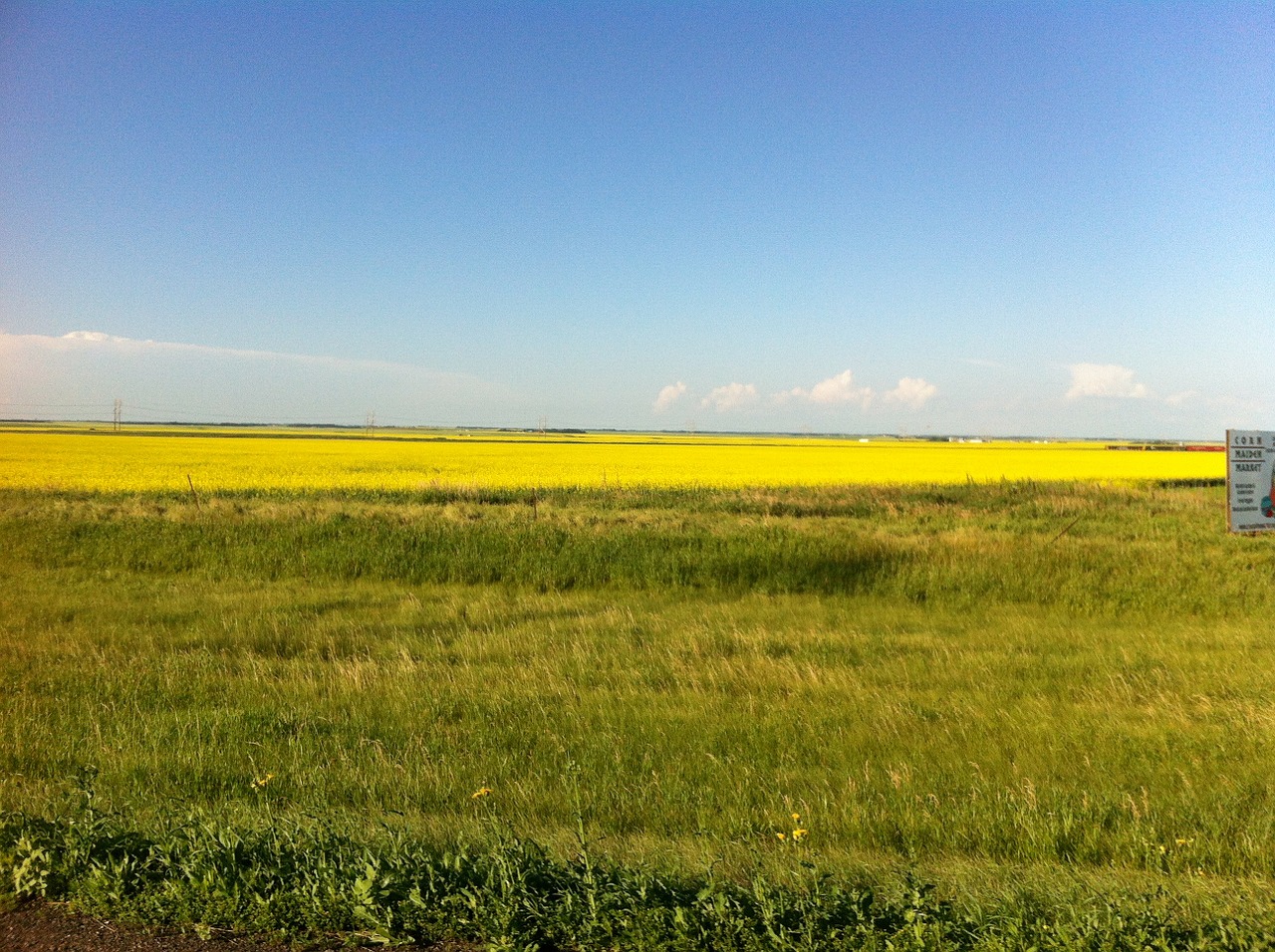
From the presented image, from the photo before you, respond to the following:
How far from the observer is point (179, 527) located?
1772cm

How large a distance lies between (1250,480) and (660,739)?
1861 cm

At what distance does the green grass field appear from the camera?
388cm

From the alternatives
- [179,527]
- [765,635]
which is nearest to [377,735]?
[765,635]

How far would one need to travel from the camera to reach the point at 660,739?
6.77m

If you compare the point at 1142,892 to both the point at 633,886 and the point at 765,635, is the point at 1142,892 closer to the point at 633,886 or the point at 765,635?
the point at 633,886

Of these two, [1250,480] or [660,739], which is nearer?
[660,739]

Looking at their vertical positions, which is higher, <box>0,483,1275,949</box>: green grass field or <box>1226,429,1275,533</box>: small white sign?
<box>1226,429,1275,533</box>: small white sign

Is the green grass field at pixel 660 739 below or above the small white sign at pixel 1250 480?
below

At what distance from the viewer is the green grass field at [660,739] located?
3875mm

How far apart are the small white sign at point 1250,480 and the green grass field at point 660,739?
2773 mm

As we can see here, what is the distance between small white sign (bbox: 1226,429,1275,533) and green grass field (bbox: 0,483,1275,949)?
9.10ft

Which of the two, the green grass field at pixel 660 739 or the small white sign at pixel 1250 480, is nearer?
the green grass field at pixel 660 739

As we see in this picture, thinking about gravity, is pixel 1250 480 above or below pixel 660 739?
above

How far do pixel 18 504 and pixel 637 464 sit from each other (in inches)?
1367
